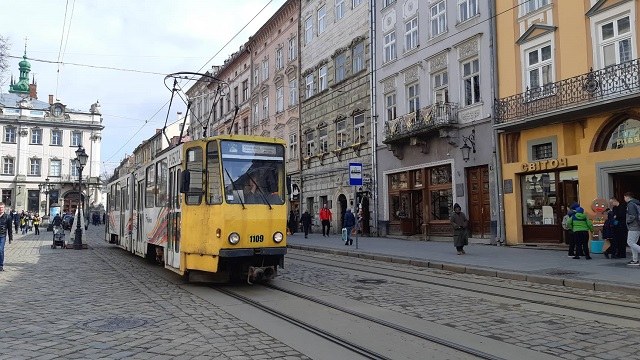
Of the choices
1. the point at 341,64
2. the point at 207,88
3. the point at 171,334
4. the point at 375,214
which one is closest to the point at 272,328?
the point at 171,334

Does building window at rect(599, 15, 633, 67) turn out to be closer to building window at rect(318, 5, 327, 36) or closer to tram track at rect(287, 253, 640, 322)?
tram track at rect(287, 253, 640, 322)

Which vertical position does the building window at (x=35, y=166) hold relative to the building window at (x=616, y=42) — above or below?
above

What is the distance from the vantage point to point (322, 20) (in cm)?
3322

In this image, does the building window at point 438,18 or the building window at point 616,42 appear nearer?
the building window at point 616,42

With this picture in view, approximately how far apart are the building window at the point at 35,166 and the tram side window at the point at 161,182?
231 ft

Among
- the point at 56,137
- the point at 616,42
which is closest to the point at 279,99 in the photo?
the point at 616,42

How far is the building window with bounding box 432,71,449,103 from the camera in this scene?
2252cm

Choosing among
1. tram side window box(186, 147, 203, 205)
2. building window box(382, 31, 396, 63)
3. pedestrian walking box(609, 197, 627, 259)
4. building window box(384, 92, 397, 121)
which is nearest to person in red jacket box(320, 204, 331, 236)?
building window box(384, 92, 397, 121)

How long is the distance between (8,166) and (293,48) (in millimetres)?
54339

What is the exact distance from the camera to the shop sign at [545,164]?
17.4m

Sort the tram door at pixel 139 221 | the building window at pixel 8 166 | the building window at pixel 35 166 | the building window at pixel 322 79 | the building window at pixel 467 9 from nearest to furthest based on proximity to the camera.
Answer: the tram door at pixel 139 221 → the building window at pixel 467 9 → the building window at pixel 322 79 → the building window at pixel 8 166 → the building window at pixel 35 166

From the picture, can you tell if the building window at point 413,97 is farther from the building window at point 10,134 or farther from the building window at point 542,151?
the building window at point 10,134

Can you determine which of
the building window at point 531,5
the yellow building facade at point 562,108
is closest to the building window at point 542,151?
the yellow building facade at point 562,108

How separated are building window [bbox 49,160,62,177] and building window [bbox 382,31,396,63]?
62756mm
